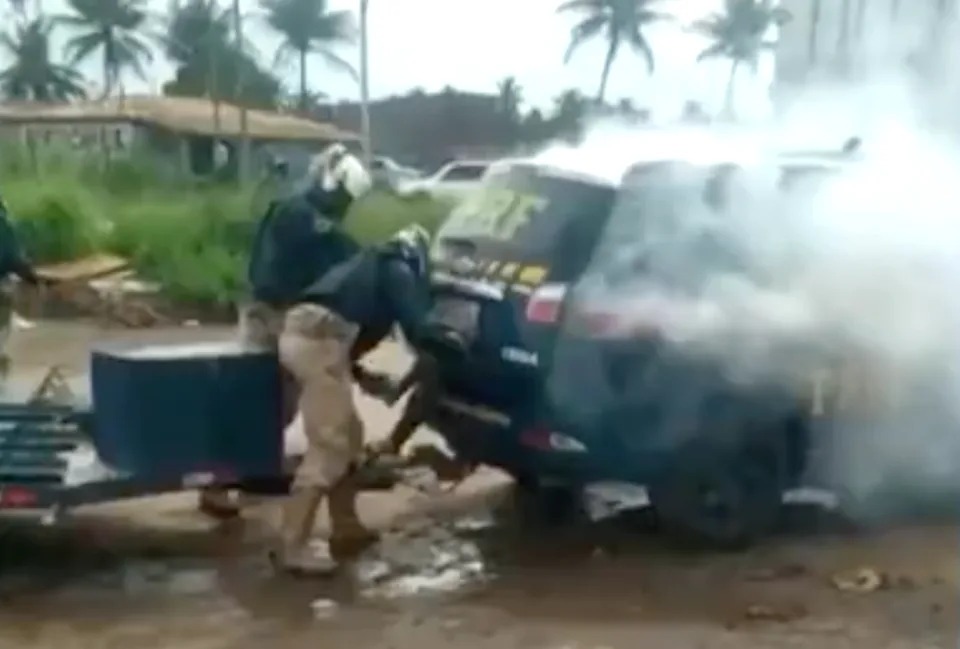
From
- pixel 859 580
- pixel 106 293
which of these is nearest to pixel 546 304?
pixel 859 580

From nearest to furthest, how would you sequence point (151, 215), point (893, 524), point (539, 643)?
point (539, 643) < point (893, 524) < point (151, 215)

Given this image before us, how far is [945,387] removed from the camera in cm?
802

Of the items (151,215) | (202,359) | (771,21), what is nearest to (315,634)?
(202,359)

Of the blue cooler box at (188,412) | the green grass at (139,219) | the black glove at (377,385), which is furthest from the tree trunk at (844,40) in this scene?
the green grass at (139,219)

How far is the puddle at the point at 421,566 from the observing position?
7160mm

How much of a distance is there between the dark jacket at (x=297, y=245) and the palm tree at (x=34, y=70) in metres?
15.3

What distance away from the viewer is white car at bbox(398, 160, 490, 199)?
10.3 meters

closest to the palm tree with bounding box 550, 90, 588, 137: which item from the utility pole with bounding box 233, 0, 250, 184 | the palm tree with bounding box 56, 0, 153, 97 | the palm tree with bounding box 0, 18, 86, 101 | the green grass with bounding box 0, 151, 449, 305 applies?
the green grass with bounding box 0, 151, 449, 305

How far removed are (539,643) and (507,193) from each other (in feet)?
7.73

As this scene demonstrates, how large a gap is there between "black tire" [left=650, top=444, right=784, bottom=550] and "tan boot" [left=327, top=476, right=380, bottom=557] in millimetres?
1275

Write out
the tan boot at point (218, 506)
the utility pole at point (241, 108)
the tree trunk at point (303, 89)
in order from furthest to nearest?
the utility pole at point (241, 108) → the tree trunk at point (303, 89) → the tan boot at point (218, 506)

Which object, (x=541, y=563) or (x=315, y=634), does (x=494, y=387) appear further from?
(x=315, y=634)

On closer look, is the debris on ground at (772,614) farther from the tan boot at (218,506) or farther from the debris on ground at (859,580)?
the tan boot at (218,506)

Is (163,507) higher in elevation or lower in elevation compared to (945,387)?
lower
